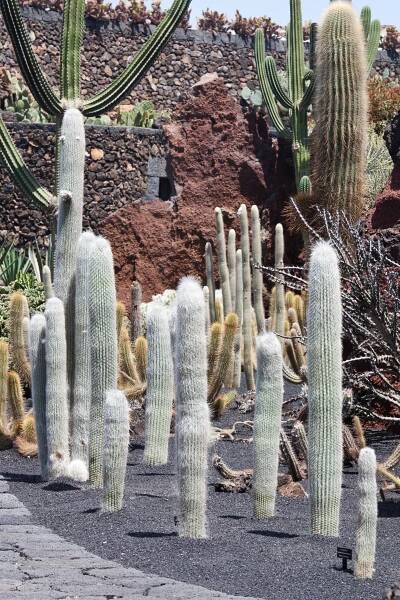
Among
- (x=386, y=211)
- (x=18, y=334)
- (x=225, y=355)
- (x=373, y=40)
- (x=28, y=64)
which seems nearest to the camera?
(x=225, y=355)

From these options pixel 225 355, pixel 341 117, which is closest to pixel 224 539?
pixel 225 355

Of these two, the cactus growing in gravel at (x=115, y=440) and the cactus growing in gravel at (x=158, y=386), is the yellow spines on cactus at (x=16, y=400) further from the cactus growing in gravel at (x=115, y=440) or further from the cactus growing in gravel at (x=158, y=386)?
the cactus growing in gravel at (x=115, y=440)

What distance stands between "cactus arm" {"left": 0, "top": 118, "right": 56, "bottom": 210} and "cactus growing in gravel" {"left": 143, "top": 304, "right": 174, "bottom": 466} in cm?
372

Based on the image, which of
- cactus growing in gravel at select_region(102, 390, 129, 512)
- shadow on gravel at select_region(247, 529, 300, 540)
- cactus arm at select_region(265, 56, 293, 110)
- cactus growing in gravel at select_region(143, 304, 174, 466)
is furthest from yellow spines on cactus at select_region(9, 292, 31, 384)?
cactus arm at select_region(265, 56, 293, 110)

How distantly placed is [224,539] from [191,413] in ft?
1.86

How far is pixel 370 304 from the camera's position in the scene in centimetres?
700

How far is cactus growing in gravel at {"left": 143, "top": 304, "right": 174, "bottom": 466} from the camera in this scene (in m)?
7.09

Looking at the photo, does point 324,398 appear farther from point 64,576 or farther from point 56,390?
A: point 56,390

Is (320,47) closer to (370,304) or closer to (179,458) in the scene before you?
(370,304)

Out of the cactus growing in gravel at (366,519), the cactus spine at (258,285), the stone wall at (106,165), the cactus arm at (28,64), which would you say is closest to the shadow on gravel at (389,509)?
the cactus growing in gravel at (366,519)

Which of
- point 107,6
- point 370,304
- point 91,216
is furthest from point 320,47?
point 107,6

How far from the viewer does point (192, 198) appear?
48.8ft

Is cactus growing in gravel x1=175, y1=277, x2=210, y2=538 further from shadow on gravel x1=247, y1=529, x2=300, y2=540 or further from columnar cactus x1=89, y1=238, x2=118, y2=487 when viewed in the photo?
columnar cactus x1=89, y1=238, x2=118, y2=487

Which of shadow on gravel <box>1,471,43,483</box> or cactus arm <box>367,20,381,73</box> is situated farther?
cactus arm <box>367,20,381,73</box>
